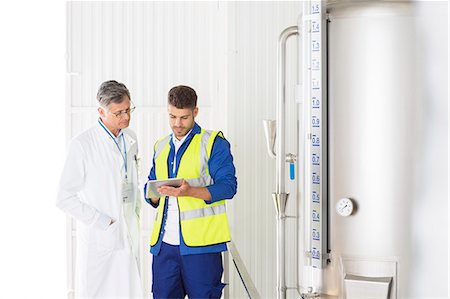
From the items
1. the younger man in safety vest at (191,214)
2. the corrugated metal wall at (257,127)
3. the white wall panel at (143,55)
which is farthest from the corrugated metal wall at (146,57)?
the younger man in safety vest at (191,214)

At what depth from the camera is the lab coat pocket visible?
3178 millimetres

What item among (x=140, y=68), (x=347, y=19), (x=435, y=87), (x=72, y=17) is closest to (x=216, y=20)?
(x=140, y=68)

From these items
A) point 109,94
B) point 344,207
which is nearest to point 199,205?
point 109,94

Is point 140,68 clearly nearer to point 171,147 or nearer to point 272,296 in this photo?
point 171,147

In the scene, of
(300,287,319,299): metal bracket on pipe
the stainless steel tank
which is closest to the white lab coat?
(300,287,319,299): metal bracket on pipe

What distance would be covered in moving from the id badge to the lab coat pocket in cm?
13

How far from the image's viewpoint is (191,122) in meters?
3.14

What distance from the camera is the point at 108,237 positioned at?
319 centimetres

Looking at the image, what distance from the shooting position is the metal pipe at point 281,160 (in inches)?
91.2

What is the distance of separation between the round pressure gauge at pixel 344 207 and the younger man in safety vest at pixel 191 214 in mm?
1101

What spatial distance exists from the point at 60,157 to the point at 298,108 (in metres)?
2.03

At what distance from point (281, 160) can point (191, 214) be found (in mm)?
799

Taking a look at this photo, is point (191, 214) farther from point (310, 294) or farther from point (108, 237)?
point (310, 294)

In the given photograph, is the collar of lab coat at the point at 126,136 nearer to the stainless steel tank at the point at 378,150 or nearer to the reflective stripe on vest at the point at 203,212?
the reflective stripe on vest at the point at 203,212
